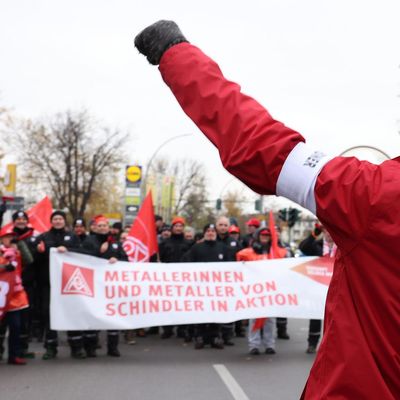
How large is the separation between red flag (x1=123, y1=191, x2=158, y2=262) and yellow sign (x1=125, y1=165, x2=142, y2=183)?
1559 cm

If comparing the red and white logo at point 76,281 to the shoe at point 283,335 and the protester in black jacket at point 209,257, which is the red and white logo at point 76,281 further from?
the shoe at point 283,335

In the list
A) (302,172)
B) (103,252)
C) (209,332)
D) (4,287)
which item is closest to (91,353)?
(103,252)

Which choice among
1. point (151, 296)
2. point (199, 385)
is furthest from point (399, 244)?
point (151, 296)

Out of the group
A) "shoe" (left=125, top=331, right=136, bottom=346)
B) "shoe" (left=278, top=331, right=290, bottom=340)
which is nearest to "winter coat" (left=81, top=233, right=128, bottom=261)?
"shoe" (left=125, top=331, right=136, bottom=346)

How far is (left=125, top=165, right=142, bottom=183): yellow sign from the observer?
27831 millimetres

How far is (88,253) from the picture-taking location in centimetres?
1054

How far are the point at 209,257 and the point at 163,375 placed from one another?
131 inches

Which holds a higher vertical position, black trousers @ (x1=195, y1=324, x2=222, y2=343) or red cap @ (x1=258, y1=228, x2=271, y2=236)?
red cap @ (x1=258, y1=228, x2=271, y2=236)

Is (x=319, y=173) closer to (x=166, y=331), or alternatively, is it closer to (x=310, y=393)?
(x=310, y=393)

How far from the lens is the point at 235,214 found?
84.4 m

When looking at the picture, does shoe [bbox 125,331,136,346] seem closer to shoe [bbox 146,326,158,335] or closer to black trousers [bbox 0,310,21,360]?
shoe [bbox 146,326,158,335]

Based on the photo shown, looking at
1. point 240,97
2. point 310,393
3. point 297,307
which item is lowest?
point 297,307

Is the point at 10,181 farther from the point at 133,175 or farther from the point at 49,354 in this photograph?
the point at 49,354

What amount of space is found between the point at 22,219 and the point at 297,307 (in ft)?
14.4
